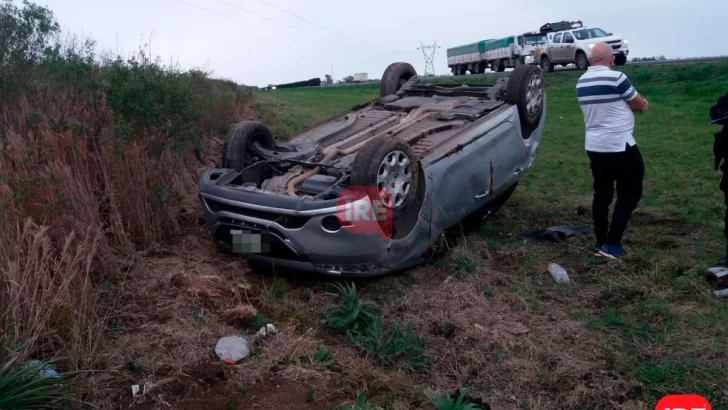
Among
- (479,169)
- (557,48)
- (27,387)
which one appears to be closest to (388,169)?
(479,169)

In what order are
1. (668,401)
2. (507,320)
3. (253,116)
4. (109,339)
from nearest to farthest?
(668,401) → (109,339) → (507,320) → (253,116)

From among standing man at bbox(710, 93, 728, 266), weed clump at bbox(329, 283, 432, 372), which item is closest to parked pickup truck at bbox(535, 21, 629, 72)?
standing man at bbox(710, 93, 728, 266)

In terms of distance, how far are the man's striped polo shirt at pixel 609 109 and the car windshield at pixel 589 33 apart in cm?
2071

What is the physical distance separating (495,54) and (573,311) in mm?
29327

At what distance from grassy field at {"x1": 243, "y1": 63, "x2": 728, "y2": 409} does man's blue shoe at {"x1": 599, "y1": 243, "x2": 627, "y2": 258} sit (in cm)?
9

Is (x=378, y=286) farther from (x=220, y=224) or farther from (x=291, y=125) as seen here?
(x=291, y=125)

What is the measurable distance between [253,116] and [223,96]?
86 centimetres

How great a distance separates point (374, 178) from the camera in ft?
14.8

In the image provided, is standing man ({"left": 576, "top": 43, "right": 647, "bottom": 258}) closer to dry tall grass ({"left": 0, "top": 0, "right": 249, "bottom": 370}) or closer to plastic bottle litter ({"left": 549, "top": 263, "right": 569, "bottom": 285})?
plastic bottle litter ({"left": 549, "top": 263, "right": 569, "bottom": 285})

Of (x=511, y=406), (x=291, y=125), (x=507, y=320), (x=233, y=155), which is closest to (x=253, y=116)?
(x=291, y=125)

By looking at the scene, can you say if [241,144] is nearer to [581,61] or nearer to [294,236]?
[294,236]

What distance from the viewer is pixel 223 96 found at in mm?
10789

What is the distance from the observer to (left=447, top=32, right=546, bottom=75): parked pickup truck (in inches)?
1148

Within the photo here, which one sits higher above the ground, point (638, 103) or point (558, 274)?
point (638, 103)
